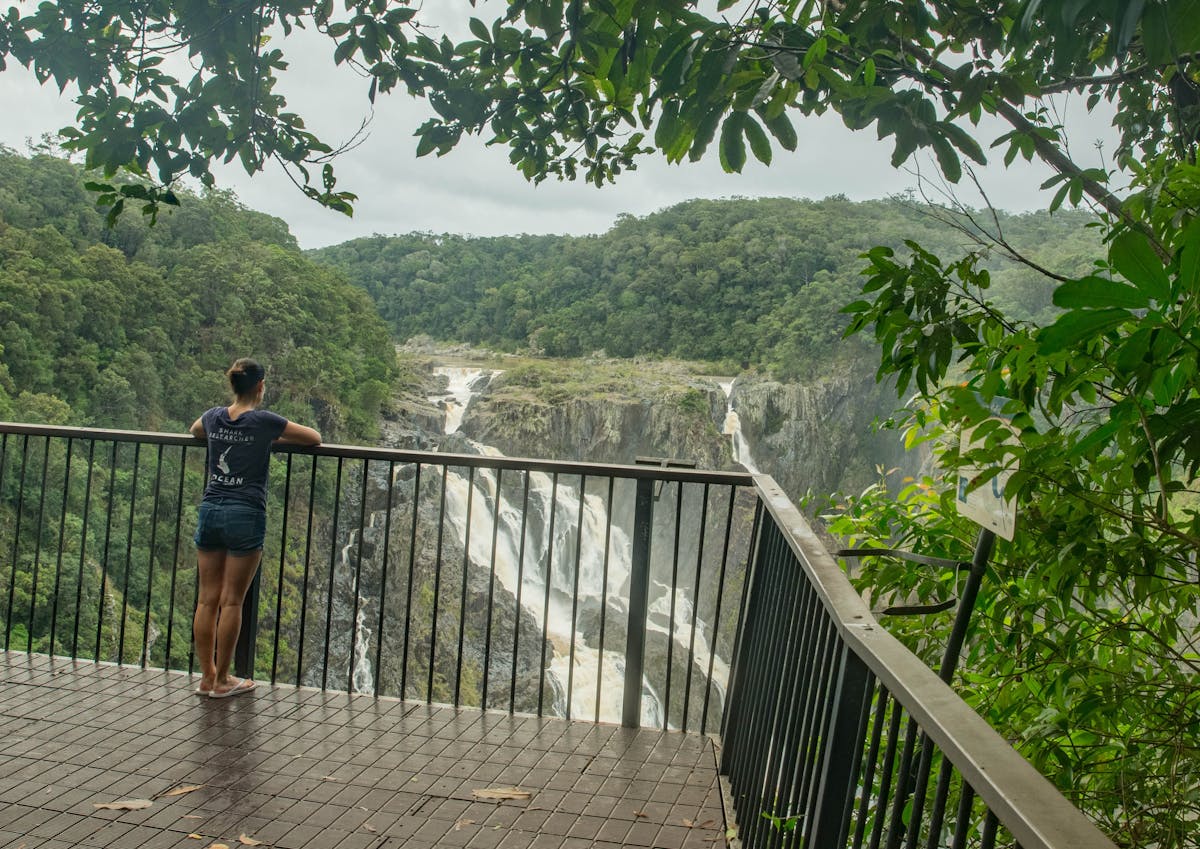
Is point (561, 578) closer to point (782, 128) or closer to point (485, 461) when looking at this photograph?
point (485, 461)

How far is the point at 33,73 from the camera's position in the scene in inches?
78.2

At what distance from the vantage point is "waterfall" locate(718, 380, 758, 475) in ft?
126

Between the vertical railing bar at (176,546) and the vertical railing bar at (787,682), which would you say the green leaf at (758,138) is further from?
the vertical railing bar at (176,546)

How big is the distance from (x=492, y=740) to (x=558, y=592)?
2553 centimetres

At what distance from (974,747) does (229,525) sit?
325cm

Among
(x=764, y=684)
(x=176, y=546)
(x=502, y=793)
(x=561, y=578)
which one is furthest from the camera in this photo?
(x=561, y=578)

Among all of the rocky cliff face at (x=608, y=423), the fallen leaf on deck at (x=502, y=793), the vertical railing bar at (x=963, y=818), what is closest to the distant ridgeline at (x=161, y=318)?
the rocky cliff face at (x=608, y=423)

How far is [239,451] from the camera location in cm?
359

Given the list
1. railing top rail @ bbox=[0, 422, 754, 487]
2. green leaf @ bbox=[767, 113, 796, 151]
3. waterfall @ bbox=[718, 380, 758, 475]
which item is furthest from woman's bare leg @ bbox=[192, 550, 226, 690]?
waterfall @ bbox=[718, 380, 758, 475]

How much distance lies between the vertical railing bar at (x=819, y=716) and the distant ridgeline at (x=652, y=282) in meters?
35.0

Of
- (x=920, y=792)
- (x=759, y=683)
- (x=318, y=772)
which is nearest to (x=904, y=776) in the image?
(x=920, y=792)

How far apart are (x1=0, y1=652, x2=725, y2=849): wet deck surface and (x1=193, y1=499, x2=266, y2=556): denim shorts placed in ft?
1.90

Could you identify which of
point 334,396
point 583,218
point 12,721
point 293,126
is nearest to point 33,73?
point 293,126

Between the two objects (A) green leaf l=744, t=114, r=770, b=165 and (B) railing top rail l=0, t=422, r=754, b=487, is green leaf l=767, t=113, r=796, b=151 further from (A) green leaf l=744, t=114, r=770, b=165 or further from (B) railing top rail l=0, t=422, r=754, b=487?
(B) railing top rail l=0, t=422, r=754, b=487
